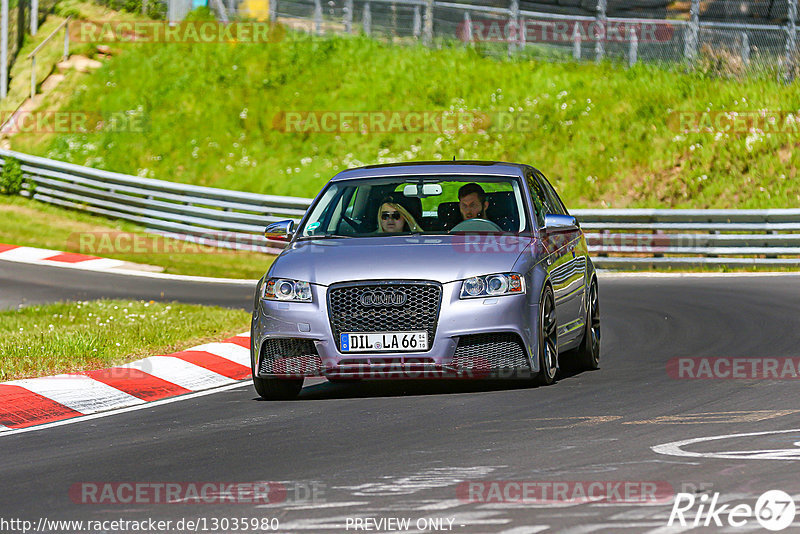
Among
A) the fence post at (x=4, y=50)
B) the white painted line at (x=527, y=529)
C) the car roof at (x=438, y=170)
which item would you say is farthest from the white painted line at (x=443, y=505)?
the fence post at (x=4, y=50)

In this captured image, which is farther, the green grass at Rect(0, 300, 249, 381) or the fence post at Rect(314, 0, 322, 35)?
the fence post at Rect(314, 0, 322, 35)

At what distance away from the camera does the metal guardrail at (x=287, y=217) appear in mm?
22828

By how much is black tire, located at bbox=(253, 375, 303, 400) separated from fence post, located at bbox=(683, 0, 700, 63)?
72.5 feet

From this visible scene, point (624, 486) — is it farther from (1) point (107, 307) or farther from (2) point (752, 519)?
(1) point (107, 307)

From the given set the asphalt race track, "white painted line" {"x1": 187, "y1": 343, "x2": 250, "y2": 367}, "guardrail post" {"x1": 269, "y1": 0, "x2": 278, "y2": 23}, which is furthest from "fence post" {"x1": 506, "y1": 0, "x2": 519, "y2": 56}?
the asphalt race track

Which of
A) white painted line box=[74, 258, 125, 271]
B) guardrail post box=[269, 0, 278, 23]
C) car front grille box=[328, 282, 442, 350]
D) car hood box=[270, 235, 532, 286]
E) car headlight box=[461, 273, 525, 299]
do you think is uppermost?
guardrail post box=[269, 0, 278, 23]

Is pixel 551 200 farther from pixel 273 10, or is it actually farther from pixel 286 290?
pixel 273 10

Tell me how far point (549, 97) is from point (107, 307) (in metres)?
17.8

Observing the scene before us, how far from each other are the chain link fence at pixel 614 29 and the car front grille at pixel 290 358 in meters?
22.5

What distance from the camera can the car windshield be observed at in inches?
410

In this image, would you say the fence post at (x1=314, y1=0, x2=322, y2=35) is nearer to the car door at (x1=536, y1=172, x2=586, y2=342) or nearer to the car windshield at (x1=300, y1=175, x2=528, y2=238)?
the car door at (x1=536, y1=172, x2=586, y2=342)

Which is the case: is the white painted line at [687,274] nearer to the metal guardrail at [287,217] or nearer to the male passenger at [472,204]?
the metal guardrail at [287,217]

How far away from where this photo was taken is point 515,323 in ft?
30.5

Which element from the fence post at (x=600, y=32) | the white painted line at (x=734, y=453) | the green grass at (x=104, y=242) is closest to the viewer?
the white painted line at (x=734, y=453)
